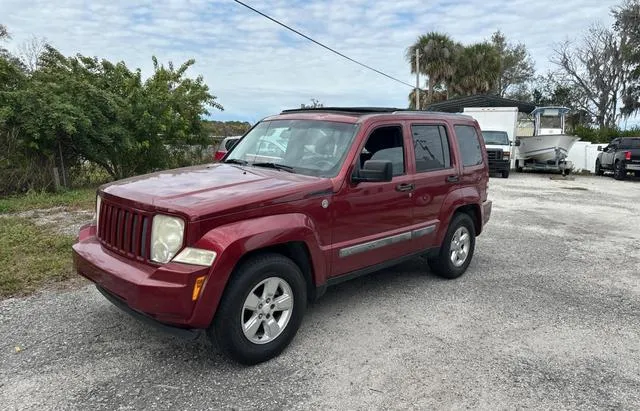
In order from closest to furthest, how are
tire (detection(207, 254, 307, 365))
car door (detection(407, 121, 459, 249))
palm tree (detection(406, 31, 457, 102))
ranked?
tire (detection(207, 254, 307, 365)), car door (detection(407, 121, 459, 249)), palm tree (detection(406, 31, 457, 102))

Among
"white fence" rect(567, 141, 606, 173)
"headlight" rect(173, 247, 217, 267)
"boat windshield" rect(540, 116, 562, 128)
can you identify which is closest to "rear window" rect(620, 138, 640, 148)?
"white fence" rect(567, 141, 606, 173)

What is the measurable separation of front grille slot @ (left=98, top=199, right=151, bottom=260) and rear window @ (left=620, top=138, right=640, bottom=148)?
68.5 ft

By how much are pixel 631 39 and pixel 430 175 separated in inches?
1471

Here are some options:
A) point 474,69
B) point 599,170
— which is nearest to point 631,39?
point 474,69

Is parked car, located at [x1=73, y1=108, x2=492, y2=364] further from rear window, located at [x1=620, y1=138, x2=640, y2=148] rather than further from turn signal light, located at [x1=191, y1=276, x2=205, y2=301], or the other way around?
rear window, located at [x1=620, y1=138, x2=640, y2=148]

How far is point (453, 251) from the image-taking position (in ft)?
17.9

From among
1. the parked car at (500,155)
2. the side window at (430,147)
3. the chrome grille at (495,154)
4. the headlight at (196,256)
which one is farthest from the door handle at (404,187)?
the chrome grille at (495,154)

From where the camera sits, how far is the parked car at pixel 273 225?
3068 mm

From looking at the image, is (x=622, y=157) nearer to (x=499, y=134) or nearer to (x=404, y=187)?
(x=499, y=134)

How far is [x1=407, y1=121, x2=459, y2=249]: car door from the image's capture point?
4.78m

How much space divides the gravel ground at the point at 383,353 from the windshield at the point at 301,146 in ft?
4.59

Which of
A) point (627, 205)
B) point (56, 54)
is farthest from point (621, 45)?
point (56, 54)

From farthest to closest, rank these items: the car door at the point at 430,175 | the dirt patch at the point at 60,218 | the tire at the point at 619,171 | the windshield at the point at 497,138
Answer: the windshield at the point at 497,138 < the tire at the point at 619,171 < the dirt patch at the point at 60,218 < the car door at the point at 430,175

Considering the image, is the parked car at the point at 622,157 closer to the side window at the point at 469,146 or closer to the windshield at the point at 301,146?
the side window at the point at 469,146
